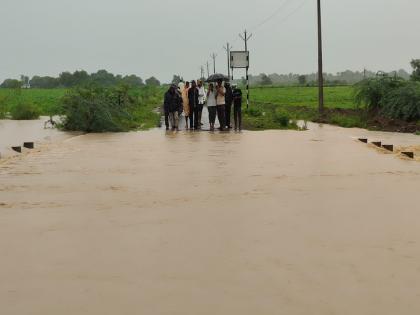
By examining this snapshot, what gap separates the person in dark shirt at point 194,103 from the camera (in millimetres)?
20575

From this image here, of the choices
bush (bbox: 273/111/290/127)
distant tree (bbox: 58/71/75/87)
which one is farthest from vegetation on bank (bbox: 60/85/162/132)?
distant tree (bbox: 58/71/75/87)

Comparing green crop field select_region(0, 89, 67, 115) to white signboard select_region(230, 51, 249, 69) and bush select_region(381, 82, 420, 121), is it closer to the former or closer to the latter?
white signboard select_region(230, 51, 249, 69)

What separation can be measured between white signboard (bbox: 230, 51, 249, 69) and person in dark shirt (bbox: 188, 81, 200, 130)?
780cm

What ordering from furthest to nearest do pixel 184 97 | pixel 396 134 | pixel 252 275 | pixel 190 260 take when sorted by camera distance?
pixel 396 134
pixel 184 97
pixel 190 260
pixel 252 275

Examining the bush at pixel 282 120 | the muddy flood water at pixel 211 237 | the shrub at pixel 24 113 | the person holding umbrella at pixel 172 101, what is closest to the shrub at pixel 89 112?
the person holding umbrella at pixel 172 101

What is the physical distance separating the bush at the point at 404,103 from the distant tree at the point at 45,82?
117628 millimetres

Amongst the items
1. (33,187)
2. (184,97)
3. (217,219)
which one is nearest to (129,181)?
(33,187)

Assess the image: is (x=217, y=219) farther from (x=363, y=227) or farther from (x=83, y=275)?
(x=83, y=275)

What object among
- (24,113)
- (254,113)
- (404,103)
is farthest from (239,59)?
(24,113)

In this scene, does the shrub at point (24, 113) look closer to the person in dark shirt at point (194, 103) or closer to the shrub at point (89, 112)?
the shrub at point (89, 112)

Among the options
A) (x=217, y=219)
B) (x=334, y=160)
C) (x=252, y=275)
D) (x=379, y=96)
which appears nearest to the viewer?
(x=252, y=275)

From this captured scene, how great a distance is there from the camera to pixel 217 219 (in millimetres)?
7555

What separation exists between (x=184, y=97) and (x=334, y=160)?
8.59m

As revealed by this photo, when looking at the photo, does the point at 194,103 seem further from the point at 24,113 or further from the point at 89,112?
the point at 24,113
